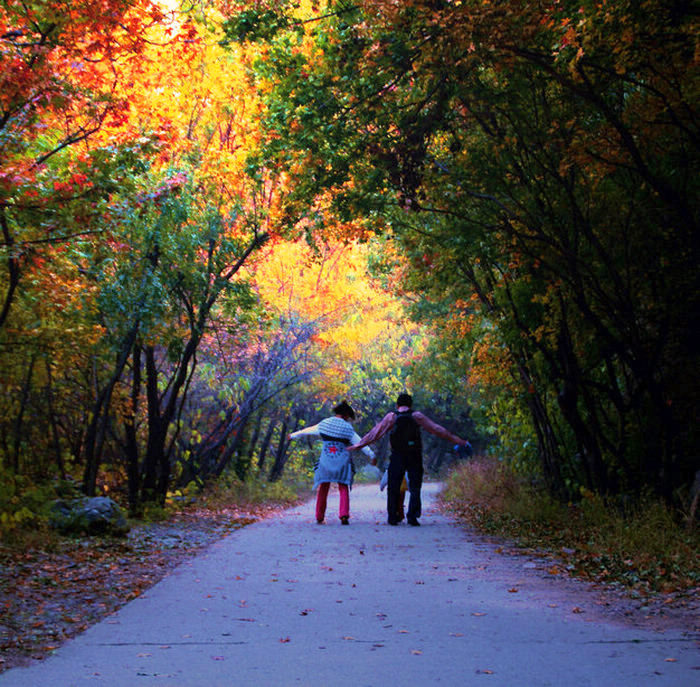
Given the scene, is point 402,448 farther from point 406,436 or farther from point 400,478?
point 400,478

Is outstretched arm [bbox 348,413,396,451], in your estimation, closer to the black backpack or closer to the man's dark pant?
the black backpack

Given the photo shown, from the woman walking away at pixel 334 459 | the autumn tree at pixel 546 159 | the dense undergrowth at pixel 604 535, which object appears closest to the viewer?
the dense undergrowth at pixel 604 535

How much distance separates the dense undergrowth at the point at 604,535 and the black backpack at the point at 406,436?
65.3 inches

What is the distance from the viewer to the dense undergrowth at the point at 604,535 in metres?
8.15

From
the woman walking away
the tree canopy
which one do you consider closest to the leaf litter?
the woman walking away

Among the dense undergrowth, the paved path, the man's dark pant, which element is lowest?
the paved path

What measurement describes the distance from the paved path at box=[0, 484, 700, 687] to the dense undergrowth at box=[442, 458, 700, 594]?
43.0 inches

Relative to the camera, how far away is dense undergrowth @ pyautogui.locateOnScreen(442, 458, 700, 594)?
8.15 metres

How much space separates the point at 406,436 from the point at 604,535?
186 inches

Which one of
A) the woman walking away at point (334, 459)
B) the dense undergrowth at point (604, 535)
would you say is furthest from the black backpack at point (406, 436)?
the dense undergrowth at point (604, 535)

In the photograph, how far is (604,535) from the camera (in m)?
10.6

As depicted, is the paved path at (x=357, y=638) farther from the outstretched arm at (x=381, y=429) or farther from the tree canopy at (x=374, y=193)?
the outstretched arm at (x=381, y=429)

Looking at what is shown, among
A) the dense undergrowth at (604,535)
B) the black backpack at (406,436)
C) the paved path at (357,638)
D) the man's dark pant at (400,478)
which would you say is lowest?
the paved path at (357,638)

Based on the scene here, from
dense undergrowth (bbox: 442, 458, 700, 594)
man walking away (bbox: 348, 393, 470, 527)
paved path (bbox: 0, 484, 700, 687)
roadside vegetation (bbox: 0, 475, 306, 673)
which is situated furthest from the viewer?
man walking away (bbox: 348, 393, 470, 527)
